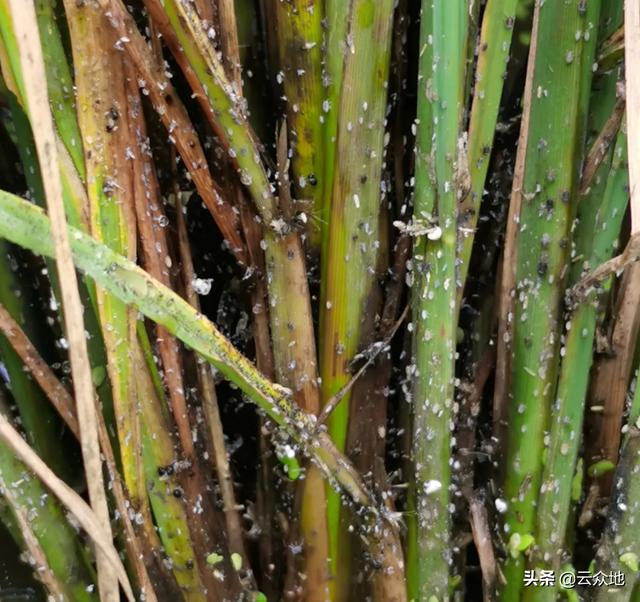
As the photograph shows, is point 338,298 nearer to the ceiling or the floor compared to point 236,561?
nearer to the ceiling

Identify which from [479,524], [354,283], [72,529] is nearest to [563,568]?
[479,524]

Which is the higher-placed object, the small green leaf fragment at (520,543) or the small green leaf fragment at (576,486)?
the small green leaf fragment at (576,486)

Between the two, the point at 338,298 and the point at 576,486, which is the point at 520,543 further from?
the point at 338,298

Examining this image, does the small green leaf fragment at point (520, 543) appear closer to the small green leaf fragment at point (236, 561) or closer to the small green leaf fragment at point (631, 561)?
the small green leaf fragment at point (631, 561)

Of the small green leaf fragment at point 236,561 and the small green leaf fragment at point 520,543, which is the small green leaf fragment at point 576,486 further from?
the small green leaf fragment at point 236,561

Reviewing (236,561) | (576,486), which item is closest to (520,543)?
(576,486)

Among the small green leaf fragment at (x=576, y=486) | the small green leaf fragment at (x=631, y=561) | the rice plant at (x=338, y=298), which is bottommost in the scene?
the small green leaf fragment at (x=631, y=561)

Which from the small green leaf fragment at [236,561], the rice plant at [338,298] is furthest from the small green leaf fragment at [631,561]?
the small green leaf fragment at [236,561]

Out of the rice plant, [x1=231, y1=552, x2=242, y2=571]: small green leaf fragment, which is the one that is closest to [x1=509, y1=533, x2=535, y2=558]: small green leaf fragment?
the rice plant
